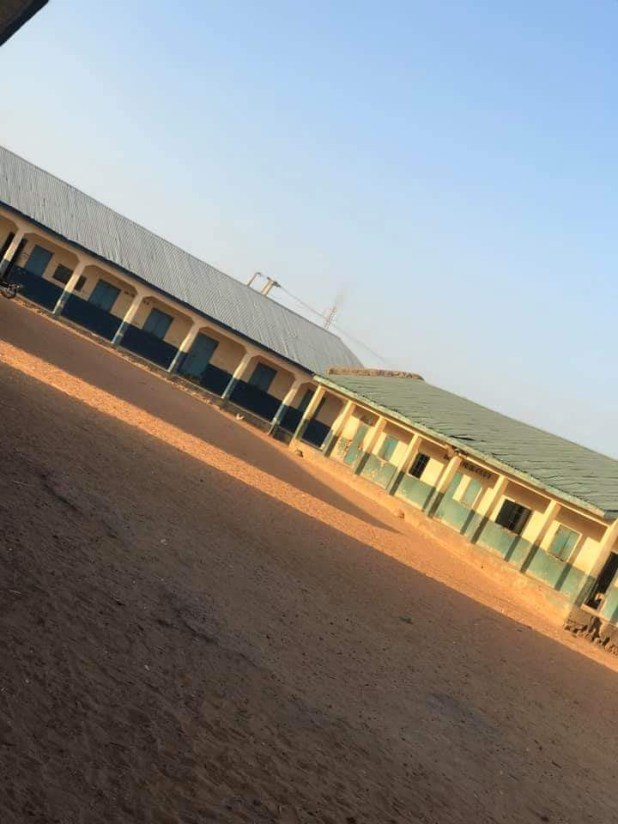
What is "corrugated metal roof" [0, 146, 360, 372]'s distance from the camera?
33.2 meters

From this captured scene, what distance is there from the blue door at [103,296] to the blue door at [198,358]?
12.1 ft

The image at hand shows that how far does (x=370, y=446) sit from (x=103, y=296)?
A: 12.7m

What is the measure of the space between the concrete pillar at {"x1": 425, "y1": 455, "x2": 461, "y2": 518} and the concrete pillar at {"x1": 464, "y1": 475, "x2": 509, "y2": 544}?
1523 mm

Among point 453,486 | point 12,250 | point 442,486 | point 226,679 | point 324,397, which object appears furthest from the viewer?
point 324,397

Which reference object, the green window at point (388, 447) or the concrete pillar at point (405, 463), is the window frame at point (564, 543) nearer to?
the concrete pillar at point (405, 463)

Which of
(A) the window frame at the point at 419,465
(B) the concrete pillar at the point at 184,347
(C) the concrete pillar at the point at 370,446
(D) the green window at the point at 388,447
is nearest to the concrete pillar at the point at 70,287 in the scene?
(B) the concrete pillar at the point at 184,347

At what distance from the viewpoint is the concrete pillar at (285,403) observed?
113 feet

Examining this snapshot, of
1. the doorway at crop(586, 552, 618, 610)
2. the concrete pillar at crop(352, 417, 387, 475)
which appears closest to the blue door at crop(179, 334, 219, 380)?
the concrete pillar at crop(352, 417, 387, 475)

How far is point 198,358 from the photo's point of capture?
34688mm

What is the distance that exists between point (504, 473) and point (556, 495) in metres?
2.26

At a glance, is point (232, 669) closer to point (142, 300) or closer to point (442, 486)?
point (442, 486)

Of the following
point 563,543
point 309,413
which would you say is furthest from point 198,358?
point 563,543

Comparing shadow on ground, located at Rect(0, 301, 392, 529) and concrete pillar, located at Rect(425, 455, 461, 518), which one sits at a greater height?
concrete pillar, located at Rect(425, 455, 461, 518)

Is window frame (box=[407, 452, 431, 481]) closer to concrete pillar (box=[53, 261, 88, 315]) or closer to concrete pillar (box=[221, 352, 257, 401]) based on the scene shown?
concrete pillar (box=[221, 352, 257, 401])
